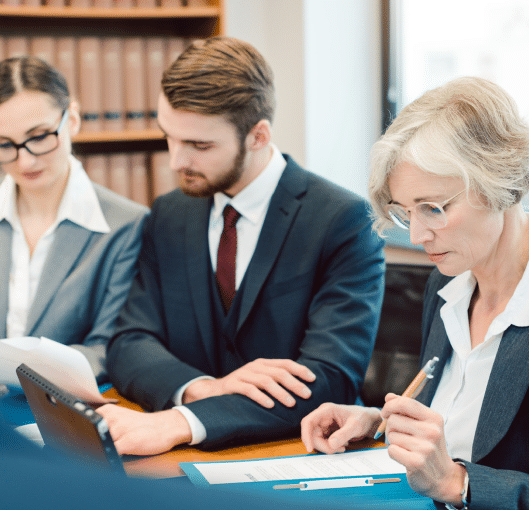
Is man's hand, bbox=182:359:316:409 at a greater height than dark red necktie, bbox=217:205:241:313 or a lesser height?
lesser

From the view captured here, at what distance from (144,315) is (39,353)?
46cm

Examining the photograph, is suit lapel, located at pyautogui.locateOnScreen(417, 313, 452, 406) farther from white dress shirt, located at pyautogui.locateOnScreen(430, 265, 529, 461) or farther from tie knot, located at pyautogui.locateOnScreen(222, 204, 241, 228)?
tie knot, located at pyautogui.locateOnScreen(222, 204, 241, 228)

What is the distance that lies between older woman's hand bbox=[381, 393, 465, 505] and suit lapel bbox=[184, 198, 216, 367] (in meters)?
0.77

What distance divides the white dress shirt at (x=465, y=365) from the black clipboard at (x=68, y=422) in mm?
709

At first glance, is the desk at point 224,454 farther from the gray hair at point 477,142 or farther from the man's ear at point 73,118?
the man's ear at point 73,118

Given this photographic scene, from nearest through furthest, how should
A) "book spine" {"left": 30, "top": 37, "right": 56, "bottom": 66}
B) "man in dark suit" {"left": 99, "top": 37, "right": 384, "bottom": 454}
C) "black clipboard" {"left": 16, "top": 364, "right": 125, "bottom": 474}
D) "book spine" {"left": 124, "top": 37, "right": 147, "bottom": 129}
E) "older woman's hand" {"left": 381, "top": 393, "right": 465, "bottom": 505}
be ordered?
"black clipboard" {"left": 16, "top": 364, "right": 125, "bottom": 474} → "older woman's hand" {"left": 381, "top": 393, "right": 465, "bottom": 505} → "man in dark suit" {"left": 99, "top": 37, "right": 384, "bottom": 454} → "book spine" {"left": 30, "top": 37, "right": 56, "bottom": 66} → "book spine" {"left": 124, "top": 37, "right": 147, "bottom": 129}

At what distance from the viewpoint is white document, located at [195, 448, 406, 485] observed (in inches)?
41.0

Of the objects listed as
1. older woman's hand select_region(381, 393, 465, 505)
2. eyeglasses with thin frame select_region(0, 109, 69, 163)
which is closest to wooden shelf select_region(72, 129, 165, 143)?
eyeglasses with thin frame select_region(0, 109, 69, 163)

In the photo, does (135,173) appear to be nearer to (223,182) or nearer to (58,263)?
(58,263)

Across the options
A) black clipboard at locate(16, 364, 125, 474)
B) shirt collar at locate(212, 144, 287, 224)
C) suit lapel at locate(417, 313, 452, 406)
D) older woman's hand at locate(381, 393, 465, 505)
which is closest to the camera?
black clipboard at locate(16, 364, 125, 474)

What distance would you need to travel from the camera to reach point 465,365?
119 centimetres

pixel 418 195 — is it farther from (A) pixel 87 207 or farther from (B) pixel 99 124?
(B) pixel 99 124

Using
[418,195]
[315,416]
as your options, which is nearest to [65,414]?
[315,416]

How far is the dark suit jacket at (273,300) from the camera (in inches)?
57.5
